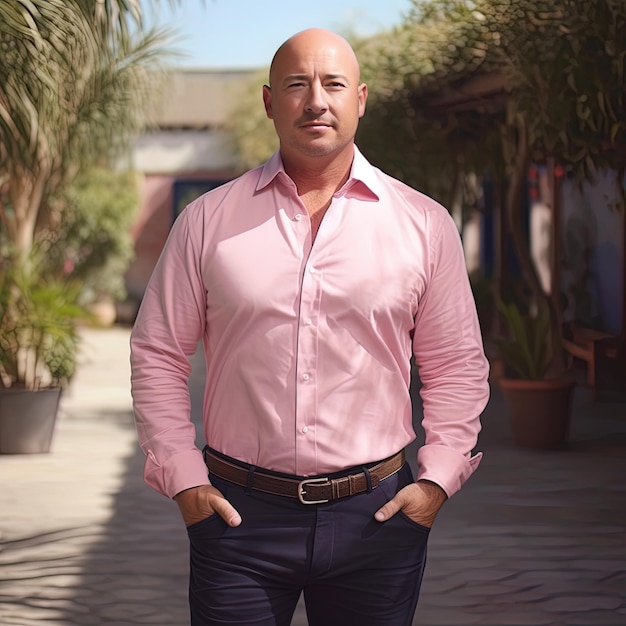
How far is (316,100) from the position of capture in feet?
6.75

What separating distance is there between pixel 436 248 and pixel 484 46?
6.13 meters

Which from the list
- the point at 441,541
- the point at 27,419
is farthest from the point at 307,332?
the point at 27,419

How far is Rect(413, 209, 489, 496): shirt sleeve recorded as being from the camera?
217cm

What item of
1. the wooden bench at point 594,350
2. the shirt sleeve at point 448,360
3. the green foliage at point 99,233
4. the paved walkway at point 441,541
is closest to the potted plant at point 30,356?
the paved walkway at point 441,541

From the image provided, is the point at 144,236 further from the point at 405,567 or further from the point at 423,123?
the point at 405,567

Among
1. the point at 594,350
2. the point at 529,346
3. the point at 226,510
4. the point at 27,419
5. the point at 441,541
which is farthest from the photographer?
the point at 594,350

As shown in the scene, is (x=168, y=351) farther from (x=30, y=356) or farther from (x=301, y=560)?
(x=30, y=356)

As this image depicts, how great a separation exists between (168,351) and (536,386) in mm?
5555

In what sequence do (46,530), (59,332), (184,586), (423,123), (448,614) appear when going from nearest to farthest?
1. (448,614)
2. (184,586)
3. (46,530)
4. (59,332)
5. (423,123)

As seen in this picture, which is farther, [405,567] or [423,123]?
[423,123]

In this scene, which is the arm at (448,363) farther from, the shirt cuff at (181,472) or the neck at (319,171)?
the shirt cuff at (181,472)

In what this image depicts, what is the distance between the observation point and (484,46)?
26.4 feet

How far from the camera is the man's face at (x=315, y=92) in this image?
2078 millimetres

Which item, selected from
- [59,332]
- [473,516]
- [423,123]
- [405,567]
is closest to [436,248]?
[405,567]
